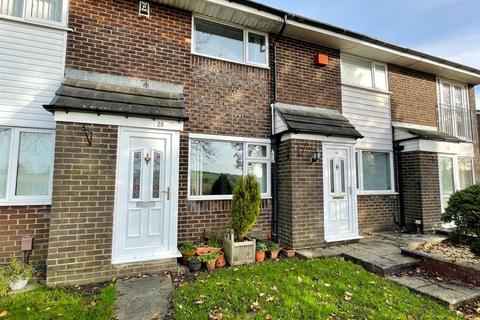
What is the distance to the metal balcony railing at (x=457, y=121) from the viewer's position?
10008 mm

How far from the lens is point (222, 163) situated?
6.54 m

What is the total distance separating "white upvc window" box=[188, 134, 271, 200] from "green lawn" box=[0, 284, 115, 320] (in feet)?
9.09

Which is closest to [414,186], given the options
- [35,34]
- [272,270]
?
[272,270]

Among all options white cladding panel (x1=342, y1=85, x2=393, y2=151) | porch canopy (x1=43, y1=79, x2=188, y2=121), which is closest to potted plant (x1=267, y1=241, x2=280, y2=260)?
porch canopy (x1=43, y1=79, x2=188, y2=121)

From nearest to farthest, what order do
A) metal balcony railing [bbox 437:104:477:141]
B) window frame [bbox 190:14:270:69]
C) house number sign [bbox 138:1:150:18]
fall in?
house number sign [bbox 138:1:150:18] < window frame [bbox 190:14:270:69] < metal balcony railing [bbox 437:104:477:141]

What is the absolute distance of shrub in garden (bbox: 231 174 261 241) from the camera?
17.9 ft

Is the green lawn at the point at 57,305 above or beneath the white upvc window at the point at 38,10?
beneath

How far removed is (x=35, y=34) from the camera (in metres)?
5.20

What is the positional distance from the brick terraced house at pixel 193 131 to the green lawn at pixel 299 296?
1236 mm

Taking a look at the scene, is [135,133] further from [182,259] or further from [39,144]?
[182,259]

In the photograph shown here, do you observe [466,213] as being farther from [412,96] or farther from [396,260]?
[412,96]

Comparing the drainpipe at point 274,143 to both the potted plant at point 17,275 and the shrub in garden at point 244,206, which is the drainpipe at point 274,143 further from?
the potted plant at point 17,275

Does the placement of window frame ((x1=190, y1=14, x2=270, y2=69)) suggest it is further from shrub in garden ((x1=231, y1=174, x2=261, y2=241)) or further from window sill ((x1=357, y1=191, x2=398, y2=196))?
window sill ((x1=357, y1=191, x2=398, y2=196))

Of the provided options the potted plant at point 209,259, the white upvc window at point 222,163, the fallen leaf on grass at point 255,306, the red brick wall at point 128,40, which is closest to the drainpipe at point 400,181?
the white upvc window at point 222,163
